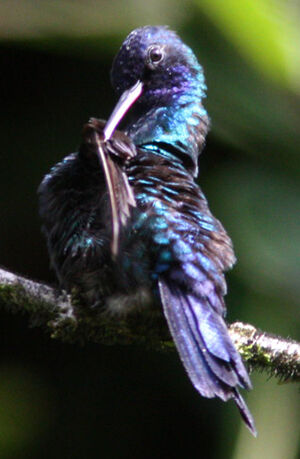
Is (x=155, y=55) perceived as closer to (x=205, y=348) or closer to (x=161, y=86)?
(x=161, y=86)

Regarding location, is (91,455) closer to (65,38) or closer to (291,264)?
(291,264)

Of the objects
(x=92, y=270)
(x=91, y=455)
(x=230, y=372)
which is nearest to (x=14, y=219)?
(x=91, y=455)

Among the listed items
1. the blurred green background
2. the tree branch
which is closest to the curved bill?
the tree branch

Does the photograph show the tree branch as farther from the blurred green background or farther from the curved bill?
the blurred green background

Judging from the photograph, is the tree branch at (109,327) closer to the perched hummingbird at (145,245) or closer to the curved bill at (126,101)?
the perched hummingbird at (145,245)

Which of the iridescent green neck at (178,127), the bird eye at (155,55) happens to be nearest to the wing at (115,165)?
the iridescent green neck at (178,127)

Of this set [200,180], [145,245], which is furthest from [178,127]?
[200,180]
